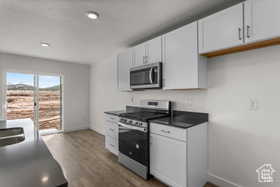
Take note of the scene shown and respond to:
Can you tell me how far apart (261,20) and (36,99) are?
551cm

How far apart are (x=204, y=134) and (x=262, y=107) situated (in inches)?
31.1

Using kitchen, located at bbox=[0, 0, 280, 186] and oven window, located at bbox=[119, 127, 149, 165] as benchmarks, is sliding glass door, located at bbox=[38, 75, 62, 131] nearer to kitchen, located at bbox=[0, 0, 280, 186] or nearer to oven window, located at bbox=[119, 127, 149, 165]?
kitchen, located at bbox=[0, 0, 280, 186]

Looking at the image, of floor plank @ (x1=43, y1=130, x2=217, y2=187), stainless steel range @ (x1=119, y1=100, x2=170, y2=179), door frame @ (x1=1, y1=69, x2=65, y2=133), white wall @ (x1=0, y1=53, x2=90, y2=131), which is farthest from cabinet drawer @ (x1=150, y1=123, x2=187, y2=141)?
white wall @ (x1=0, y1=53, x2=90, y2=131)

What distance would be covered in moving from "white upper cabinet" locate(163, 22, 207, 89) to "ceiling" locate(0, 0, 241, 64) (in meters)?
0.27

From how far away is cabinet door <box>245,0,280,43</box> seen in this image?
51.9 inches

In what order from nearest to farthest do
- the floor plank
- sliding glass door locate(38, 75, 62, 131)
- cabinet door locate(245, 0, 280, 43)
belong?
cabinet door locate(245, 0, 280, 43)
the floor plank
sliding glass door locate(38, 75, 62, 131)

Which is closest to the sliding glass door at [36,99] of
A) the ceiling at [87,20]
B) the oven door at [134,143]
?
the ceiling at [87,20]

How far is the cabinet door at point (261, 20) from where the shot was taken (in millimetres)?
1318

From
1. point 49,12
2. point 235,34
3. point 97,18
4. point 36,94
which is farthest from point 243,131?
point 36,94

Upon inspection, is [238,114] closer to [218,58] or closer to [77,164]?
[218,58]

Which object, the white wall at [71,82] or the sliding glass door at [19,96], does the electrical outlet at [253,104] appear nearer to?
the white wall at [71,82]

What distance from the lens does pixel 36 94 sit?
443 cm

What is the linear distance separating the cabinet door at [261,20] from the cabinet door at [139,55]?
5.10 feet

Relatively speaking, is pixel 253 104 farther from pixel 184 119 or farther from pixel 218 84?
pixel 184 119
